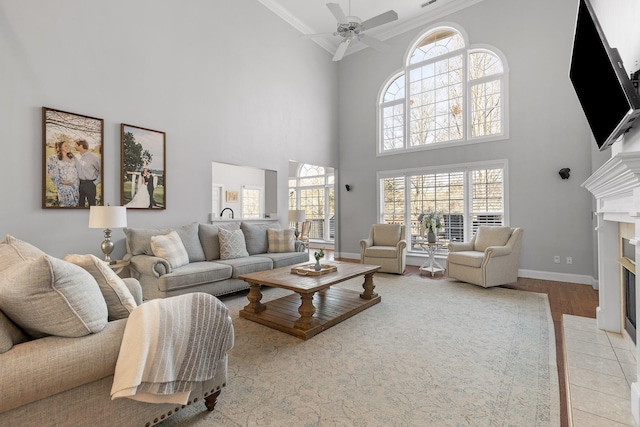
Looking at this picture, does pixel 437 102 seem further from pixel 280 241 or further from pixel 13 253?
pixel 13 253

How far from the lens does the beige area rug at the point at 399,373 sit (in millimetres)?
1710

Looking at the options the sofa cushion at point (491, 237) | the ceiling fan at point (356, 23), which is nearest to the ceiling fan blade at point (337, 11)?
the ceiling fan at point (356, 23)

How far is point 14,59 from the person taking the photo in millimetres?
3168

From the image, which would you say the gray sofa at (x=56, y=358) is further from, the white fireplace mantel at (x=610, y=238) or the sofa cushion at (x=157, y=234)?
the white fireplace mantel at (x=610, y=238)

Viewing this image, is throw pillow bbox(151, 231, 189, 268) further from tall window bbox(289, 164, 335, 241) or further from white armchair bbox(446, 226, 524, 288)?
tall window bbox(289, 164, 335, 241)

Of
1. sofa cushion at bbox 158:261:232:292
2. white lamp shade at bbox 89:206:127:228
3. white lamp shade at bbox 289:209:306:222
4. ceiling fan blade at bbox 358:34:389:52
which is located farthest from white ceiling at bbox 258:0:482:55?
white lamp shade at bbox 89:206:127:228

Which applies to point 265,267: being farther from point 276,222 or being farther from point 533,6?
point 533,6

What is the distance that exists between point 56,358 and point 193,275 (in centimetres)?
240

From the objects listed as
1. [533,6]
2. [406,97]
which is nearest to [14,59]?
[406,97]

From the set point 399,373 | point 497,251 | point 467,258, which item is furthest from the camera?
point 467,258

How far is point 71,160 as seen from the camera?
3.52 meters

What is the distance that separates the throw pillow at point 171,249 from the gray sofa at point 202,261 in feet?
0.23

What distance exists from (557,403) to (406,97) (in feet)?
20.0

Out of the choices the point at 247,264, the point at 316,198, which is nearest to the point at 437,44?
the point at 316,198
